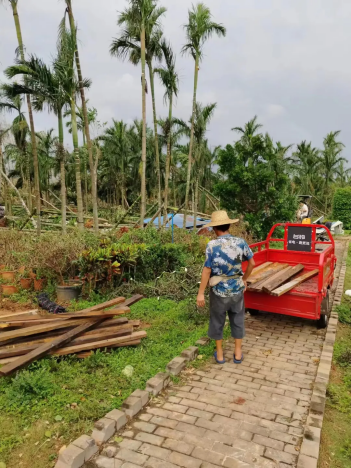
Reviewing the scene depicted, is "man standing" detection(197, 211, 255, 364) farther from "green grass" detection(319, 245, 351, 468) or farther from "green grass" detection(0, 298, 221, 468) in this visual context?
"green grass" detection(319, 245, 351, 468)

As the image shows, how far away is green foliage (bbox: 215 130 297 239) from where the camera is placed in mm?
13959

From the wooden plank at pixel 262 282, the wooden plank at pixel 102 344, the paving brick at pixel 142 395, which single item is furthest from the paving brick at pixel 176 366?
the wooden plank at pixel 262 282

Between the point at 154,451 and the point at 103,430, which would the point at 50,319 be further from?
the point at 154,451

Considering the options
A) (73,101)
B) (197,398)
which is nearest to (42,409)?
(197,398)

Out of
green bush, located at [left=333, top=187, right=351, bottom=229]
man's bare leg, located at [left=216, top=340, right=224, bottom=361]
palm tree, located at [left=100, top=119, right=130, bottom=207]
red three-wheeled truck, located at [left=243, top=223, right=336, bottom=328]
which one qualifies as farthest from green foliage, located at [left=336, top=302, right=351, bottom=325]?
palm tree, located at [left=100, top=119, right=130, bottom=207]

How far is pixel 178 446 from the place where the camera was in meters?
2.81

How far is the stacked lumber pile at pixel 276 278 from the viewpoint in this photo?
5.24 m

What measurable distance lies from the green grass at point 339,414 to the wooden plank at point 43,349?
9.72 feet

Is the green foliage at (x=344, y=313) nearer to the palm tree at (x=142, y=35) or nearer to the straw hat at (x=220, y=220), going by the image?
the straw hat at (x=220, y=220)

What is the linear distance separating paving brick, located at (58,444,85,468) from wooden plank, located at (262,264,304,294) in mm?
3410

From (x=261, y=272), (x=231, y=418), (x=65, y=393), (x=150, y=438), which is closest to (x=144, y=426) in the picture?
(x=150, y=438)

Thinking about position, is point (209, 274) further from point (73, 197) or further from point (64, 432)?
point (73, 197)

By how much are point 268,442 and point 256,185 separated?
40.1ft

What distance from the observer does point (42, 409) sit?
3262 mm
